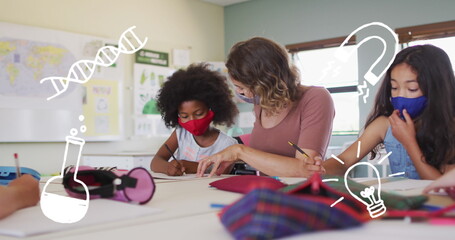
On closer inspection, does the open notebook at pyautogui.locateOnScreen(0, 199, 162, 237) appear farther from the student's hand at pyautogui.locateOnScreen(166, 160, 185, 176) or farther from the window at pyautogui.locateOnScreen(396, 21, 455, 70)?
the window at pyautogui.locateOnScreen(396, 21, 455, 70)

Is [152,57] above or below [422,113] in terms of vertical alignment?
above

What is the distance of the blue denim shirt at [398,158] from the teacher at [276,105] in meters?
0.25

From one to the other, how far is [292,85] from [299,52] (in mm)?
3598

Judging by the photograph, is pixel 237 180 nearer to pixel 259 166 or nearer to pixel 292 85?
pixel 259 166

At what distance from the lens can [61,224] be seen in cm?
76

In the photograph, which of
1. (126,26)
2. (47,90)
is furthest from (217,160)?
(126,26)

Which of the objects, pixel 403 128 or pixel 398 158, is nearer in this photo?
pixel 403 128

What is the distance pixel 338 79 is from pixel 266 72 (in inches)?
136

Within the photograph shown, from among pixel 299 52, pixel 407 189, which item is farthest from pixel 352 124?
pixel 407 189

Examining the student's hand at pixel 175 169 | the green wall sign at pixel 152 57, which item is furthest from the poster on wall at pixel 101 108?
the student's hand at pixel 175 169

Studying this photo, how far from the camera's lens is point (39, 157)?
171 inches

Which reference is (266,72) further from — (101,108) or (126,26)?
(126,26)

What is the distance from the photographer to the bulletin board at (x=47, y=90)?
4.08m

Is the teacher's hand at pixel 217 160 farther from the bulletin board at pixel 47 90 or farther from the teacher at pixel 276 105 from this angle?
the bulletin board at pixel 47 90
